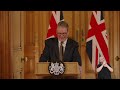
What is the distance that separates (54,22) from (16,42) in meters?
0.51

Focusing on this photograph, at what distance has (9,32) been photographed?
12.4 ft

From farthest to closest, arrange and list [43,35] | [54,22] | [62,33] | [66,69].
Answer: [43,35] → [54,22] → [62,33] → [66,69]

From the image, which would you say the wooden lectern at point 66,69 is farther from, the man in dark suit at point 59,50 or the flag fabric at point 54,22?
the flag fabric at point 54,22

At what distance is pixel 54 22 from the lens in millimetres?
3795

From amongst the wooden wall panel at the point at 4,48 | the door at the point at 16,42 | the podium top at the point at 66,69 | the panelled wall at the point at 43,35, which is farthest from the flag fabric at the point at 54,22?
the podium top at the point at 66,69

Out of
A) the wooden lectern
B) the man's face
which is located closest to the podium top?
the wooden lectern

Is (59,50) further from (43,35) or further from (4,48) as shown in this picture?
(4,48)

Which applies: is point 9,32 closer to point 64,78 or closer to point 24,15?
point 24,15

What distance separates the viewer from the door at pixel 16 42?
3771 millimetres

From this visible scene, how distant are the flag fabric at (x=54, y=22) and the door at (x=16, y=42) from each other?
0.34 metres

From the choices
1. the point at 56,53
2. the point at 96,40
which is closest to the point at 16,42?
the point at 56,53
